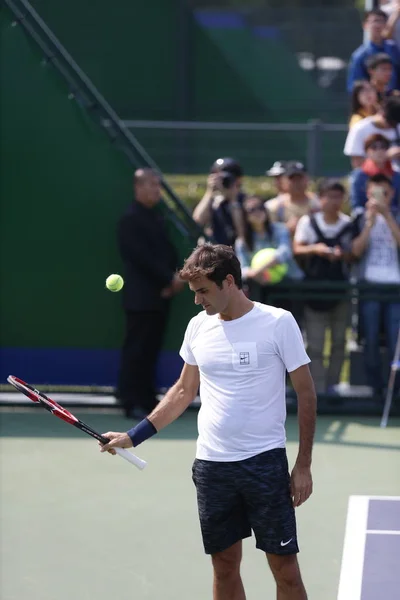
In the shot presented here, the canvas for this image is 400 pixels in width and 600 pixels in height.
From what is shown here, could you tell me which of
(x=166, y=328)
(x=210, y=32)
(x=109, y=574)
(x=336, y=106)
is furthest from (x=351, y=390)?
(x=210, y=32)

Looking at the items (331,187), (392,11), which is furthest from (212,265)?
(392,11)

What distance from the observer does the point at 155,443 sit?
10352 millimetres

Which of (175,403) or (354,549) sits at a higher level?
(175,403)

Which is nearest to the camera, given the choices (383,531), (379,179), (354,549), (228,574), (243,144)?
(228,574)

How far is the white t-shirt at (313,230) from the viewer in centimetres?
1126

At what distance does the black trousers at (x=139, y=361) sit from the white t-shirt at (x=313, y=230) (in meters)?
1.43

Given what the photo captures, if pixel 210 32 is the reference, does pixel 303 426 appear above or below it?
below

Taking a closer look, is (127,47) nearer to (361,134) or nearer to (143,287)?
(361,134)

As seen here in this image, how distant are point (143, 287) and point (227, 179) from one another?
1.35 metres

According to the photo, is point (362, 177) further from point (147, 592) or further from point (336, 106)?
point (336, 106)

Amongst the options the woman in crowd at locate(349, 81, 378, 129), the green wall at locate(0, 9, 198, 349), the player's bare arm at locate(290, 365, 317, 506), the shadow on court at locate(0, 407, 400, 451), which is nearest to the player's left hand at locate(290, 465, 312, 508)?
the player's bare arm at locate(290, 365, 317, 506)

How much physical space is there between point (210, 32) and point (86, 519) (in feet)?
44.6

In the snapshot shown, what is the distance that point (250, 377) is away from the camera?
17.9 ft

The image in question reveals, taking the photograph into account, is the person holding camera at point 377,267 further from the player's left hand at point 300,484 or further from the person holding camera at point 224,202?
the player's left hand at point 300,484
